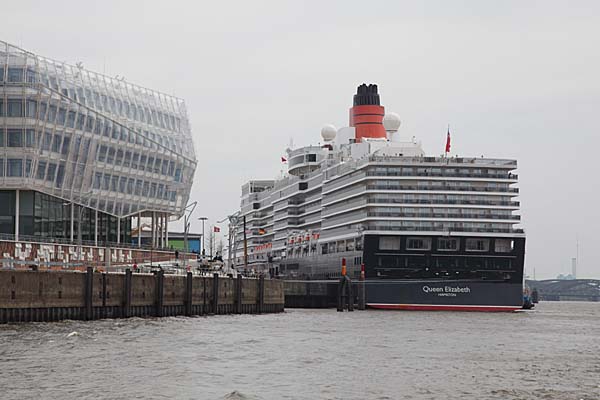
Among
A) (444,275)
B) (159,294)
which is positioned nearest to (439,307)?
(444,275)

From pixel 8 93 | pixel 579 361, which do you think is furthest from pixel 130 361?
pixel 8 93

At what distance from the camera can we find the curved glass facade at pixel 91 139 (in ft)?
348

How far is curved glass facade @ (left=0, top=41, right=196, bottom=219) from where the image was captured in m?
106

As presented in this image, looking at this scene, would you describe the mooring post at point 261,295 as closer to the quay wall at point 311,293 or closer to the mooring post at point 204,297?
the mooring post at point 204,297

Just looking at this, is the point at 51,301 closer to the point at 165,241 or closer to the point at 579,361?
the point at 579,361

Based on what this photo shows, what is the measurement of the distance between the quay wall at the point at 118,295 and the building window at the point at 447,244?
18.7 m

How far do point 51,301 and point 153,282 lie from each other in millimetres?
15489

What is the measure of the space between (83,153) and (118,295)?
42344 mm

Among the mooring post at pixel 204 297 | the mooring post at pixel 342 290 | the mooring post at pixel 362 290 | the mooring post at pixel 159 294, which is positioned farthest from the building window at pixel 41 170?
the mooring post at pixel 362 290

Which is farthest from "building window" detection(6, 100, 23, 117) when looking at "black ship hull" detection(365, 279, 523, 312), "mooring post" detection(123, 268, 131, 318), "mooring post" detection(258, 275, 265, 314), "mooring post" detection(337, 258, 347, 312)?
"black ship hull" detection(365, 279, 523, 312)

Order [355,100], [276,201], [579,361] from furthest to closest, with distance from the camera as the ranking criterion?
[276,201]
[355,100]
[579,361]

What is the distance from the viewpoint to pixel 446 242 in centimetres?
11331

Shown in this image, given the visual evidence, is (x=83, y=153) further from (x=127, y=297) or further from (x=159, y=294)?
(x=127, y=297)

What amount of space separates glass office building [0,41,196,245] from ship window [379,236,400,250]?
3040 cm
